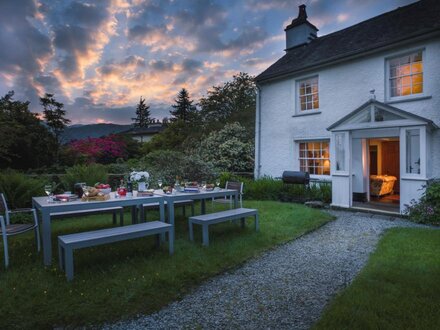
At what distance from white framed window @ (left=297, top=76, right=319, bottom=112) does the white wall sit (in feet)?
0.90

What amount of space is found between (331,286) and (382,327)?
1.11 m

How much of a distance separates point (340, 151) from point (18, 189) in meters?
10.1

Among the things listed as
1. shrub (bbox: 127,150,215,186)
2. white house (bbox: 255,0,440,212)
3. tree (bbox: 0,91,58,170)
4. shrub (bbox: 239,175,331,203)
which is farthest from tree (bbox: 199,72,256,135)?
shrub (bbox: 239,175,331,203)

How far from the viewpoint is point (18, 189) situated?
8.20 m

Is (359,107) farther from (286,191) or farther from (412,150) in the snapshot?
(286,191)

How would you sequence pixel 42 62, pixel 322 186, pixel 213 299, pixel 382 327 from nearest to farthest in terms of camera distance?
pixel 382 327 → pixel 213 299 → pixel 322 186 → pixel 42 62

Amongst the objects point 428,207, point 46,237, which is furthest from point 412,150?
point 46,237

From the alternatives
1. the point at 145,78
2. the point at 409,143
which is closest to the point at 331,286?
the point at 409,143

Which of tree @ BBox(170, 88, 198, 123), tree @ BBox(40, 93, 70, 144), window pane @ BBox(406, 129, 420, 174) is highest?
tree @ BBox(170, 88, 198, 123)

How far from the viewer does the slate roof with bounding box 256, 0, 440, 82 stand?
30.0 ft

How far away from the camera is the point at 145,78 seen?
52.2 feet

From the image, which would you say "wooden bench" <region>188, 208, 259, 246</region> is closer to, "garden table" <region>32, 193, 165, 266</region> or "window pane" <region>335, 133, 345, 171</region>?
"garden table" <region>32, 193, 165, 266</region>

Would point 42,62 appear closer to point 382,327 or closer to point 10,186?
point 10,186

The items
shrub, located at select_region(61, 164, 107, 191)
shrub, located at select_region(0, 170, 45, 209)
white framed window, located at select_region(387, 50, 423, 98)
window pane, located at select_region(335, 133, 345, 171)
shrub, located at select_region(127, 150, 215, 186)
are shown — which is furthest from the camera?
shrub, located at select_region(127, 150, 215, 186)
